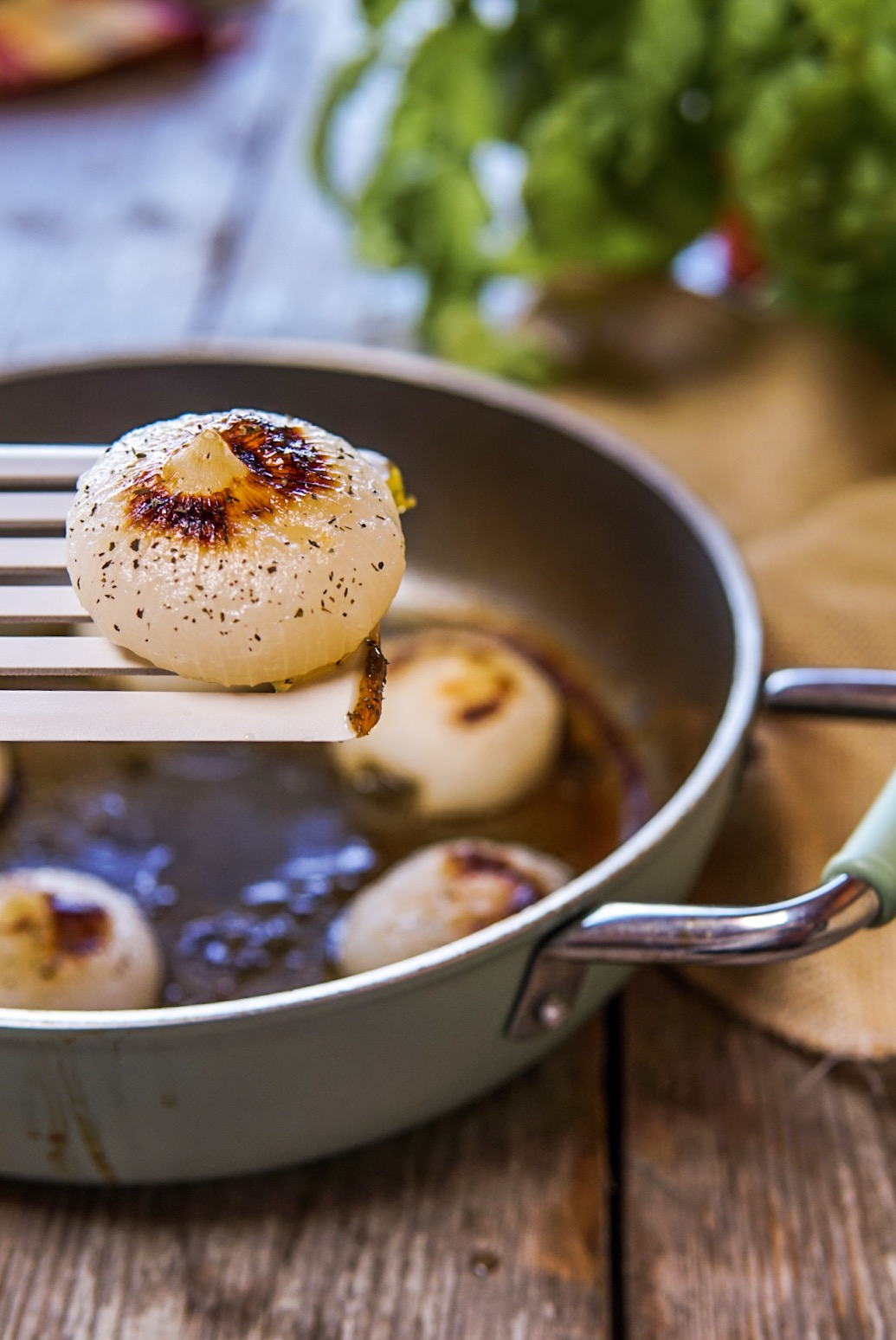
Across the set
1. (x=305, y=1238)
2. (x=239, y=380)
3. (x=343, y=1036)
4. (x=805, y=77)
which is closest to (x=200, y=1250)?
(x=305, y=1238)

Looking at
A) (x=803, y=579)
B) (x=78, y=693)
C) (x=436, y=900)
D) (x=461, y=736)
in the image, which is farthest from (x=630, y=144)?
(x=78, y=693)

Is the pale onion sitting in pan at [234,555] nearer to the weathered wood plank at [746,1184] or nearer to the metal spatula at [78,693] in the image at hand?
the metal spatula at [78,693]

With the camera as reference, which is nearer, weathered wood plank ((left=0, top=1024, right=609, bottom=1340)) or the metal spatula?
the metal spatula

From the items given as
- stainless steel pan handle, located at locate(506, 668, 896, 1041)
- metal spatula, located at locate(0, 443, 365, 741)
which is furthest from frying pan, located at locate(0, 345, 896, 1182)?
metal spatula, located at locate(0, 443, 365, 741)

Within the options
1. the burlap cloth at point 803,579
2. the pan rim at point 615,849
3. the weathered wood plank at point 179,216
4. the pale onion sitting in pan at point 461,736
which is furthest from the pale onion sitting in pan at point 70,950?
the weathered wood plank at point 179,216

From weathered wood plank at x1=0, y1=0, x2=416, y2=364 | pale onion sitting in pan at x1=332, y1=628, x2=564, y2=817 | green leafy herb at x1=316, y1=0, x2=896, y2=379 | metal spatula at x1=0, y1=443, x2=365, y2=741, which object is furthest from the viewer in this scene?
weathered wood plank at x1=0, y1=0, x2=416, y2=364

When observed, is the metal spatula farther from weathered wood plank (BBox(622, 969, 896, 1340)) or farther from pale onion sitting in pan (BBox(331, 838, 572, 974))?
weathered wood plank (BBox(622, 969, 896, 1340))

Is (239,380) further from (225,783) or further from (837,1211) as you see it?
(837,1211)
